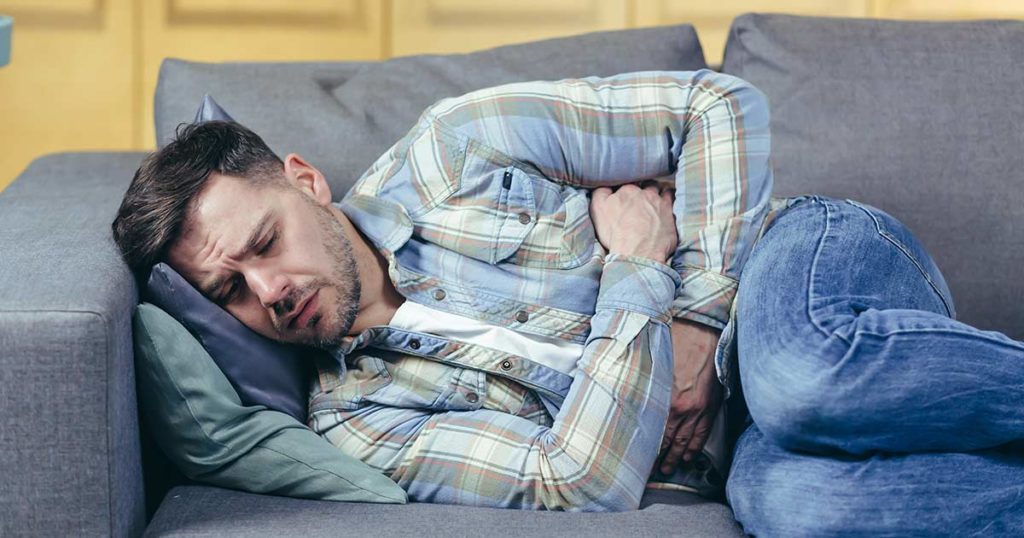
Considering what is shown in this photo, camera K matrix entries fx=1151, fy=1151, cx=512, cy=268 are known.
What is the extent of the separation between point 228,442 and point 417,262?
428 millimetres

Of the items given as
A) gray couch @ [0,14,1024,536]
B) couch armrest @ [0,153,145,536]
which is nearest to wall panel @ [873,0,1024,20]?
gray couch @ [0,14,1024,536]

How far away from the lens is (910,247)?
5.52ft

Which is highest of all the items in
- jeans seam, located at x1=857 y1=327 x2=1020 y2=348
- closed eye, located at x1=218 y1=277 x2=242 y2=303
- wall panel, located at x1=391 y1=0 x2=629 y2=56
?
wall panel, located at x1=391 y1=0 x2=629 y2=56

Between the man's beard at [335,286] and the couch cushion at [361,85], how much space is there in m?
0.28

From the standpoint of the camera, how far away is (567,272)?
5.58 feet

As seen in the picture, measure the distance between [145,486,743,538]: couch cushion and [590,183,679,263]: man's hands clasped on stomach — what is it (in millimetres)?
403

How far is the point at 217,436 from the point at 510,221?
21.4 inches

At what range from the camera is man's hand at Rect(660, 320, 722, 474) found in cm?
161

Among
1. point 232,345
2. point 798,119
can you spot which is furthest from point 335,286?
point 798,119

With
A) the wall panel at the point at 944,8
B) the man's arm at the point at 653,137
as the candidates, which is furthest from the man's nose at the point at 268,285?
the wall panel at the point at 944,8

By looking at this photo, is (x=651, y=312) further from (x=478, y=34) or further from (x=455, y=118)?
(x=478, y=34)

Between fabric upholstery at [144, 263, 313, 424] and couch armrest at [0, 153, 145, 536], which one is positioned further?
fabric upholstery at [144, 263, 313, 424]

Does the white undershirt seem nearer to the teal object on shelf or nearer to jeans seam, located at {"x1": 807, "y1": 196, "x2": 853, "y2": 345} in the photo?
jeans seam, located at {"x1": 807, "y1": 196, "x2": 853, "y2": 345}

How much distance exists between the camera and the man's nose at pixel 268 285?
1561 mm
